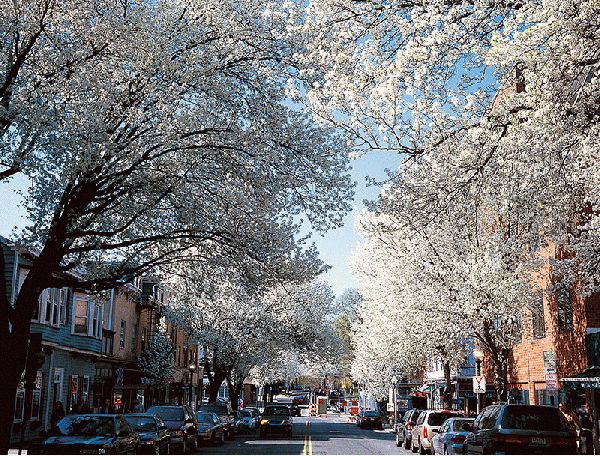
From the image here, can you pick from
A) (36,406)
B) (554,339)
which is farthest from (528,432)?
(36,406)

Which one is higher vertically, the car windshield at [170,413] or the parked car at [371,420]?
the car windshield at [170,413]

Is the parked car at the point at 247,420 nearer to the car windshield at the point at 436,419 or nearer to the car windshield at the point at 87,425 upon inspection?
the car windshield at the point at 436,419

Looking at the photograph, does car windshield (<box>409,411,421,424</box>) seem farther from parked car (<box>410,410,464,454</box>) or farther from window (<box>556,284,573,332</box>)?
window (<box>556,284,573,332</box>)

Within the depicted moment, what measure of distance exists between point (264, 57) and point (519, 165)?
769 cm

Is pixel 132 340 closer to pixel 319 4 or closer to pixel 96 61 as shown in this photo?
pixel 96 61

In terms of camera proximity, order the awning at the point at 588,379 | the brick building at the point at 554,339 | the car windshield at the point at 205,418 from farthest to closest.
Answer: the car windshield at the point at 205,418 < the brick building at the point at 554,339 < the awning at the point at 588,379

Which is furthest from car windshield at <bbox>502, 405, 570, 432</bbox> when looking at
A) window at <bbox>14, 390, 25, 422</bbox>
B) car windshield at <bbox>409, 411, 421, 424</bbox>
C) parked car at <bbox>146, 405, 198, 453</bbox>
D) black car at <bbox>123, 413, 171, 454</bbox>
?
window at <bbox>14, 390, 25, 422</bbox>

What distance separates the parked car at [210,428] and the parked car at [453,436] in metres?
10.7

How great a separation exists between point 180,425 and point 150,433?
15.5 ft

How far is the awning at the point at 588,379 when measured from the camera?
70.2 ft

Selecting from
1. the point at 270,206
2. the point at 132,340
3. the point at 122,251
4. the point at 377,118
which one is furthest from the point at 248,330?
the point at 377,118

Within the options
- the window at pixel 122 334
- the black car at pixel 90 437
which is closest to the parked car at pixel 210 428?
the window at pixel 122 334

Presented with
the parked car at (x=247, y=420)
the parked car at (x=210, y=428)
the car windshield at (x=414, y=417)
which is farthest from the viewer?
the parked car at (x=247, y=420)

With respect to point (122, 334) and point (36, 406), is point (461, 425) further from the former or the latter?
point (122, 334)
